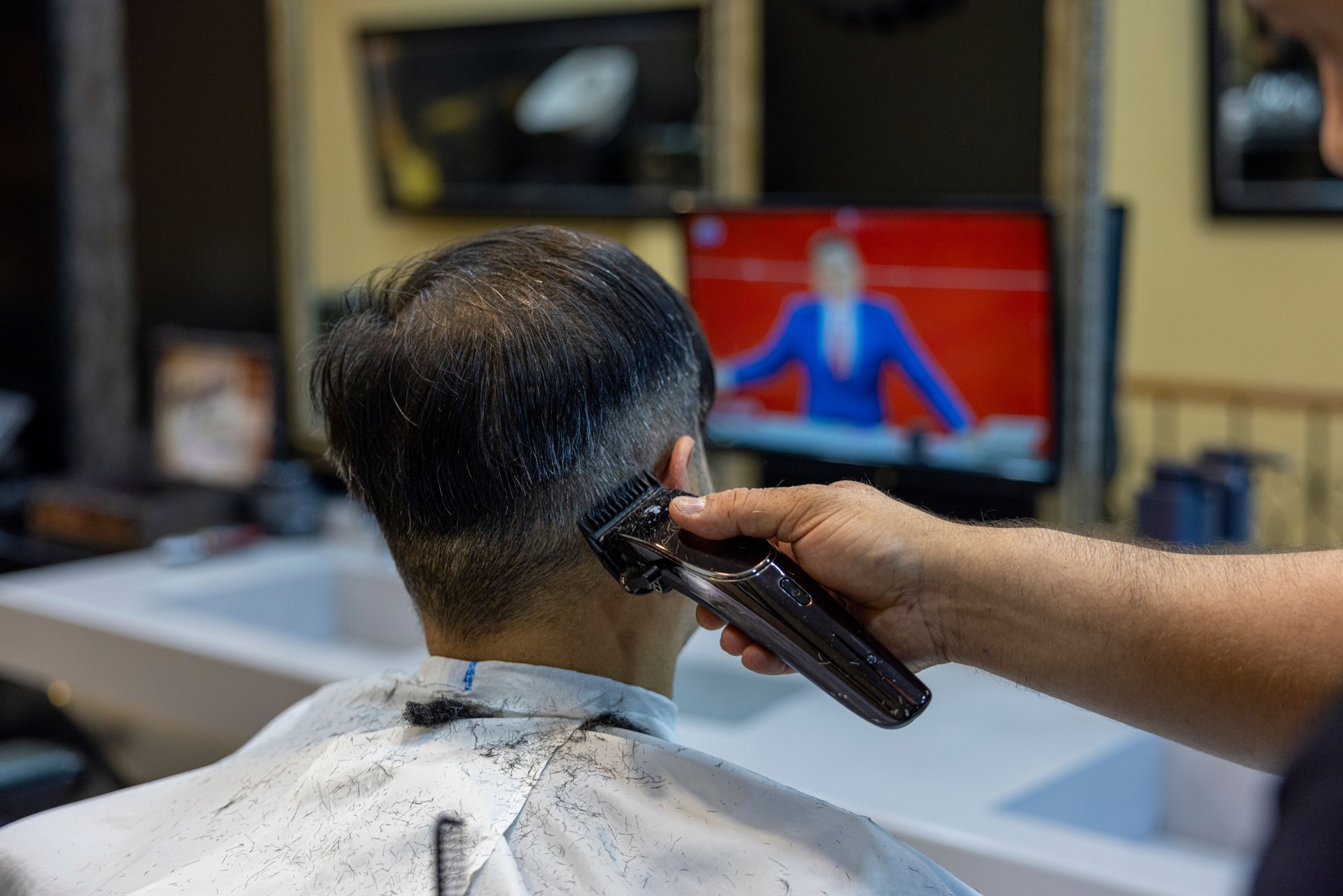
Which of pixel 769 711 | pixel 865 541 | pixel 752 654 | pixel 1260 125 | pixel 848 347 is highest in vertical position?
pixel 1260 125

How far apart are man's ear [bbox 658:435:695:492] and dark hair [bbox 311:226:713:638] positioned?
0.01 m

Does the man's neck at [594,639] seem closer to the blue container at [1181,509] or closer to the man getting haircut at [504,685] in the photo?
the man getting haircut at [504,685]

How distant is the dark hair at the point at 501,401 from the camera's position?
3.83ft

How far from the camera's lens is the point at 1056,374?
2.23 m

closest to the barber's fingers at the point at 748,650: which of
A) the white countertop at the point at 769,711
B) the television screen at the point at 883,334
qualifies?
the white countertop at the point at 769,711

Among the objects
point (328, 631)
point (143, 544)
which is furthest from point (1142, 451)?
point (143, 544)

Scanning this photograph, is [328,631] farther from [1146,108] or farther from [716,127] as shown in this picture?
[1146,108]

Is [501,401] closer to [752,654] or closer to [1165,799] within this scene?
[752,654]

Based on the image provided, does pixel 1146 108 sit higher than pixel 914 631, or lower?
higher

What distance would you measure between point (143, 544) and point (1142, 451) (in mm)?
3510

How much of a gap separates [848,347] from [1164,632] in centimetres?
→ 143

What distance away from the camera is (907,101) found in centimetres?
257

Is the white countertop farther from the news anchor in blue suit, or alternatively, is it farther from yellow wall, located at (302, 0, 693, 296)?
yellow wall, located at (302, 0, 693, 296)

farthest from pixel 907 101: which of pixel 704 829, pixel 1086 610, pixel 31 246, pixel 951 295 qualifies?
pixel 31 246
